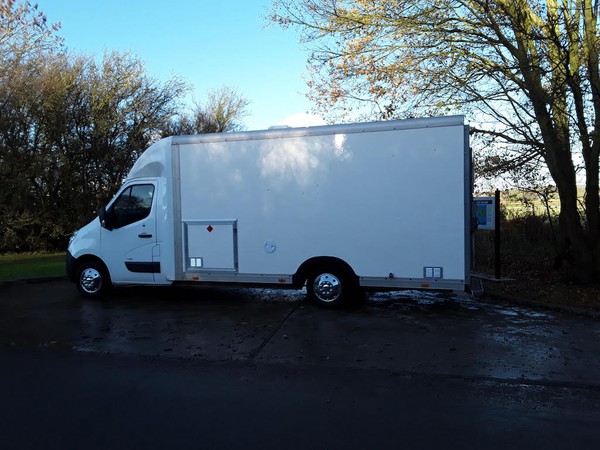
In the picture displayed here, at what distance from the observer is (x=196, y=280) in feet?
28.6

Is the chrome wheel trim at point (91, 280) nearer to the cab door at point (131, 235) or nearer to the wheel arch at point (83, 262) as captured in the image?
the wheel arch at point (83, 262)

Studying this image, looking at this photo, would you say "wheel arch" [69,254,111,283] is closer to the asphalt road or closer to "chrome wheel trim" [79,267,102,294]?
"chrome wheel trim" [79,267,102,294]

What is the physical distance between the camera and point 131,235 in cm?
909

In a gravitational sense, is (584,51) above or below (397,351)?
above

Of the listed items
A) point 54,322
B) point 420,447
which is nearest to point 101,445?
point 420,447

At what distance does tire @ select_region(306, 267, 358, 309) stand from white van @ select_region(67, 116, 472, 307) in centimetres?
2

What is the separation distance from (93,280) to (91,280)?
0.14 ft

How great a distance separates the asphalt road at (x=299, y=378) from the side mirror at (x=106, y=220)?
1551mm

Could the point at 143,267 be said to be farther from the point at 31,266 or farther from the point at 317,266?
the point at 31,266

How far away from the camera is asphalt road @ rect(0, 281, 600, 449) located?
3.87m

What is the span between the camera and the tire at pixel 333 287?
26.5 ft

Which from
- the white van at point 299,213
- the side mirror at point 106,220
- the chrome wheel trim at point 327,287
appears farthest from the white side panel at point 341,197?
the side mirror at point 106,220

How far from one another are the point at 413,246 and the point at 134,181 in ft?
16.8

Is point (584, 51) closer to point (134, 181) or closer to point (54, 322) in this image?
point (134, 181)
